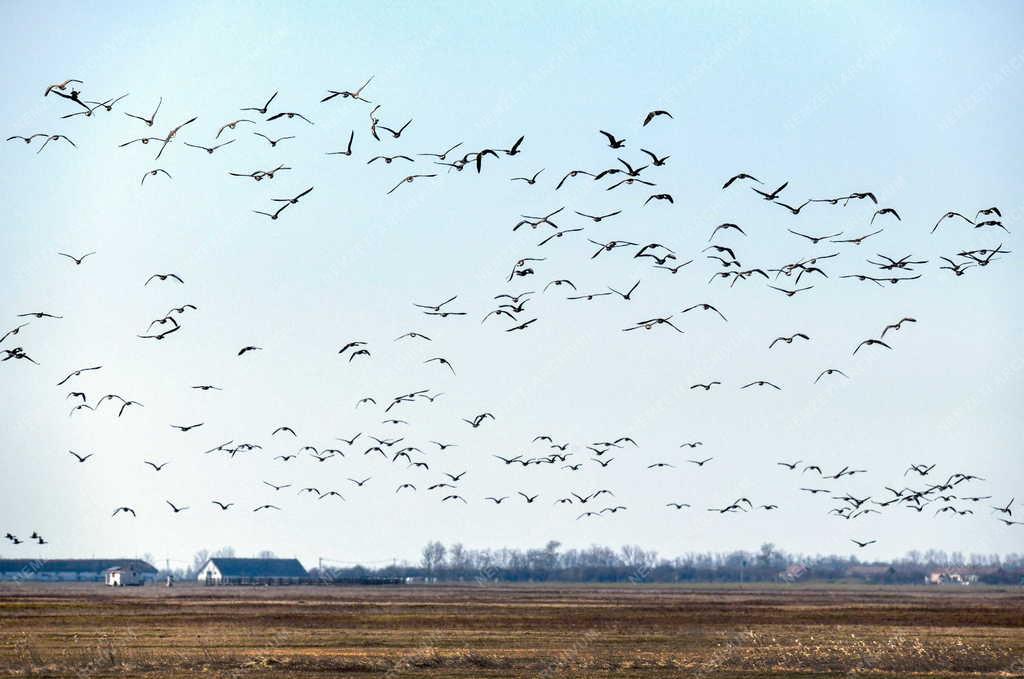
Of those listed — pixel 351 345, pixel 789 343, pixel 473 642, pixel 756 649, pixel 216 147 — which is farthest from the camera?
pixel 473 642

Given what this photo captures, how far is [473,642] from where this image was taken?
201ft

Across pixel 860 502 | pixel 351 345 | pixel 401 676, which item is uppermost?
pixel 351 345

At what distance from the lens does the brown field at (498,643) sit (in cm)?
4728

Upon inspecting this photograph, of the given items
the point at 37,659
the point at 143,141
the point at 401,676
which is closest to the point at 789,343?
→ the point at 401,676

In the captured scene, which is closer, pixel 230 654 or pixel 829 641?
pixel 230 654

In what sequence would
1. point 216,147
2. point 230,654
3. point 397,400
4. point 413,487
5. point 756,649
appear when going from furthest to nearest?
point 413,487 → point 756,649 → point 230,654 → point 397,400 → point 216,147

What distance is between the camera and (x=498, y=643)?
60344 millimetres

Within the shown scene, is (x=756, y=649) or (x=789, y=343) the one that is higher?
(x=789, y=343)

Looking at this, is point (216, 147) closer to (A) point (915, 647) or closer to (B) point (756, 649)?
(B) point (756, 649)

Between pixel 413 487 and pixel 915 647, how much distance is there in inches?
945

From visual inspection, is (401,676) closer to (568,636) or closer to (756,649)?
(756,649)

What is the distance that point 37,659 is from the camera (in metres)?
49.0

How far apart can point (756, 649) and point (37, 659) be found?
28444 millimetres

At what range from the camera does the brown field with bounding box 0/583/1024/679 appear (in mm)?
47281
